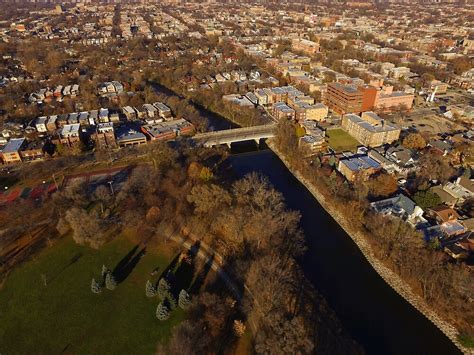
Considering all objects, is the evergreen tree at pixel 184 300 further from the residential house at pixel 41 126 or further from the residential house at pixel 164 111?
the residential house at pixel 41 126

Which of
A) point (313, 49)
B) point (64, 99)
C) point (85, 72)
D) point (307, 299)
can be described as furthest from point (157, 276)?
point (313, 49)

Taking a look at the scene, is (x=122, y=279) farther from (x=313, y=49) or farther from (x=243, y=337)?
(x=313, y=49)

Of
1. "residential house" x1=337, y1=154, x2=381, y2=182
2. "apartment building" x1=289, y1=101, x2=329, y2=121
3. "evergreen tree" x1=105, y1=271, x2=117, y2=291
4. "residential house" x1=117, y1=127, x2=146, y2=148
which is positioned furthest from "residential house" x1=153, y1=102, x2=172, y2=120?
"evergreen tree" x1=105, y1=271, x2=117, y2=291

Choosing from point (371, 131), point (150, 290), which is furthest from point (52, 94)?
point (371, 131)

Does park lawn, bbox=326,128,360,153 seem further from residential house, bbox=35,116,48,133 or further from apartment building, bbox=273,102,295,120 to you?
residential house, bbox=35,116,48,133

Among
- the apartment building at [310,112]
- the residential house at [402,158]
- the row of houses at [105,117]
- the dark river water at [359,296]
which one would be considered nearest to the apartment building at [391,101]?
the apartment building at [310,112]
